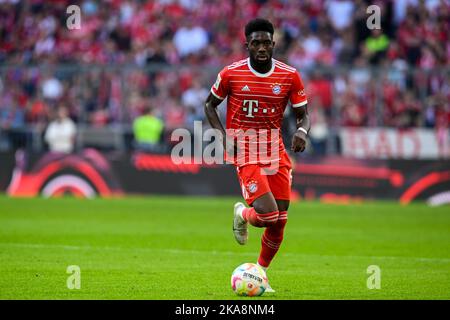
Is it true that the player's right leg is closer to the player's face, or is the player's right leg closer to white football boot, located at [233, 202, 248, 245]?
white football boot, located at [233, 202, 248, 245]

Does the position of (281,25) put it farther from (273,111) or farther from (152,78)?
(273,111)

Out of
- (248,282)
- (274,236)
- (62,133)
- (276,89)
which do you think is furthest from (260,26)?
(62,133)

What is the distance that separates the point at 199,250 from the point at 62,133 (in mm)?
12001

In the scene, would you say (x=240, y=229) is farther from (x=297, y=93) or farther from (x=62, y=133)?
(x=62, y=133)

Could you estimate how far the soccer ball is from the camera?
1015cm

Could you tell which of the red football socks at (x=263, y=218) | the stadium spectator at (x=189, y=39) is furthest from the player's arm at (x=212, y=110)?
the stadium spectator at (x=189, y=39)

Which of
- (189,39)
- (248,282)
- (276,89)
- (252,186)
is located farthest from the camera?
(189,39)

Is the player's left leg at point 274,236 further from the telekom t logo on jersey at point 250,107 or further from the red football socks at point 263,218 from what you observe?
the telekom t logo on jersey at point 250,107

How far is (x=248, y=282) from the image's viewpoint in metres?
10.2

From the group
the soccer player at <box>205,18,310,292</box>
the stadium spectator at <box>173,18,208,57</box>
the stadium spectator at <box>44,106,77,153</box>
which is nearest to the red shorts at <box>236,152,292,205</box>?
the soccer player at <box>205,18,310,292</box>

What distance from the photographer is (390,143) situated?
2472 cm

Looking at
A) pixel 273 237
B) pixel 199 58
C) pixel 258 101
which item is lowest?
pixel 273 237

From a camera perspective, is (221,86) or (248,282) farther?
(221,86)

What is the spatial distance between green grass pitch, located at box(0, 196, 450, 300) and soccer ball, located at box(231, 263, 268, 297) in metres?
0.12
